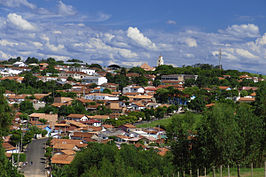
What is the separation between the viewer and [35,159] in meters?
31.4

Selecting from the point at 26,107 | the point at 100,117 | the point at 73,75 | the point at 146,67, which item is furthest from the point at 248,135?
the point at 146,67

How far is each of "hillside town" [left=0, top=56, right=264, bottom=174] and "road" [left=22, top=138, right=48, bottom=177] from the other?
1.90ft

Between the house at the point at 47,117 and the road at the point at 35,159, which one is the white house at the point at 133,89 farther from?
the road at the point at 35,159

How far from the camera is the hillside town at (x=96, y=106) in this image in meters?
34.7

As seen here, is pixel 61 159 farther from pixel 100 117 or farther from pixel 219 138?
pixel 219 138

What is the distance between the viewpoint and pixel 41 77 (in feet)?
234

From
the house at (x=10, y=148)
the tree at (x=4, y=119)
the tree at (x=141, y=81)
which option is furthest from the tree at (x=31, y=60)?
the tree at (x=4, y=119)

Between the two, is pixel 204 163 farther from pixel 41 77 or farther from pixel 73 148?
pixel 41 77

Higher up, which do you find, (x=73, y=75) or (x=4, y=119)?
(x=73, y=75)

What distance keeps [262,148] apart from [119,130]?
22.1 metres

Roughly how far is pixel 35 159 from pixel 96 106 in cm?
2069

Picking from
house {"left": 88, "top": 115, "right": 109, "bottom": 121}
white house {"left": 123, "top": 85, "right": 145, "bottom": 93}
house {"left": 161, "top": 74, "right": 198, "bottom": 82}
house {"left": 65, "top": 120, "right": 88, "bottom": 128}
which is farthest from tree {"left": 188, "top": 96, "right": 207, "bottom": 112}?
house {"left": 161, "top": 74, "right": 198, "bottom": 82}

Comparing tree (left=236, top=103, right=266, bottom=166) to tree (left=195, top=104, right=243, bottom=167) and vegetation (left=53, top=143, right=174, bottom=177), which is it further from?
vegetation (left=53, top=143, right=174, bottom=177)

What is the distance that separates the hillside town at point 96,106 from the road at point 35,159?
0.58 m
